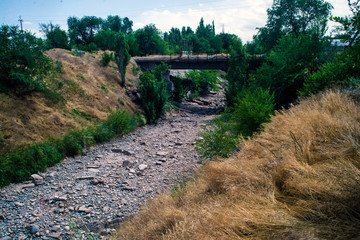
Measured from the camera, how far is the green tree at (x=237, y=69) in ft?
72.5

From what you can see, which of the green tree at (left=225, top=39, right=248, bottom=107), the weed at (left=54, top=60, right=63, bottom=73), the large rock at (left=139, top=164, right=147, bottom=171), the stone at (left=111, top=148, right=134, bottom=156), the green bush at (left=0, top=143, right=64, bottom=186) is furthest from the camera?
the green tree at (left=225, top=39, right=248, bottom=107)

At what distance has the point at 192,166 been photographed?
10.4 m

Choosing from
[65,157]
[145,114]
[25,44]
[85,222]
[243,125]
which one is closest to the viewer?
[85,222]

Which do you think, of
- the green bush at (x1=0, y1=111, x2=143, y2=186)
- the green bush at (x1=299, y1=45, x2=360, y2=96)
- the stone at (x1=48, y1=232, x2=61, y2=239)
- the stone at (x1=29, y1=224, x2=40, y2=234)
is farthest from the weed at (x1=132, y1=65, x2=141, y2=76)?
the stone at (x1=48, y1=232, x2=61, y2=239)

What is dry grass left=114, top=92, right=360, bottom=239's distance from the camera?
2971 millimetres

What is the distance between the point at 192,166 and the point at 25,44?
11.2 metres

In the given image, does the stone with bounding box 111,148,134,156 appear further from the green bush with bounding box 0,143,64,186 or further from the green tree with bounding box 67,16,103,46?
the green tree with bounding box 67,16,103,46

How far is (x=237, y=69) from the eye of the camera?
2234cm

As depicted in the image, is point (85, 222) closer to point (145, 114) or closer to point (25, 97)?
point (25, 97)

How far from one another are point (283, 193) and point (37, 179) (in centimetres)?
908

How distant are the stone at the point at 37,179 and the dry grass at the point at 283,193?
233 inches

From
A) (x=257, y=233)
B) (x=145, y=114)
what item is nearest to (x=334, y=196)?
(x=257, y=233)

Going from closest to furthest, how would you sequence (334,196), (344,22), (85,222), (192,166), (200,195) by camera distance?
(334,196) → (344,22) → (200,195) → (85,222) → (192,166)

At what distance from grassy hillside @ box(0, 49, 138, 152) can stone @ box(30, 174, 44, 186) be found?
→ 168 cm
